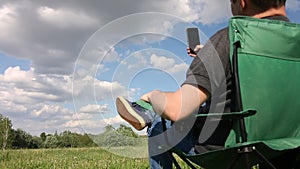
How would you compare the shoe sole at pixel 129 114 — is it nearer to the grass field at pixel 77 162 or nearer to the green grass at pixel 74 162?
the grass field at pixel 77 162

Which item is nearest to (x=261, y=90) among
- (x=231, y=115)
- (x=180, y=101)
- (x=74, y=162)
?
(x=231, y=115)

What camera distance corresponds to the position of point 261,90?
2.03m

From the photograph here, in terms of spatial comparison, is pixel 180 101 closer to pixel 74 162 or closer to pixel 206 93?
pixel 206 93

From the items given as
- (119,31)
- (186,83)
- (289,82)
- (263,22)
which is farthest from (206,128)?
(119,31)

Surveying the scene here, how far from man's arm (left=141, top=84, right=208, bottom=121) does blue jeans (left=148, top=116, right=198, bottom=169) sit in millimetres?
396

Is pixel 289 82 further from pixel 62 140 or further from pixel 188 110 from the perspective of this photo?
pixel 62 140

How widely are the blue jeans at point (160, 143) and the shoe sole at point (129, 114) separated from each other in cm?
25

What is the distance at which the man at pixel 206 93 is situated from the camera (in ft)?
6.43

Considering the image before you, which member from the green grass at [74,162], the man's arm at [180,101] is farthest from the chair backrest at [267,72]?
the green grass at [74,162]

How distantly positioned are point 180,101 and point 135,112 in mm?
312

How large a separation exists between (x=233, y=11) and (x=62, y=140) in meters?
62.1

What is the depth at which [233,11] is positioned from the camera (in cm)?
238

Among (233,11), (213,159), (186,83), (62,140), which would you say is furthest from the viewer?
(62,140)

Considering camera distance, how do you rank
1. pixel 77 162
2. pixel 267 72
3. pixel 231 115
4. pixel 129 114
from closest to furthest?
1. pixel 231 115
2. pixel 267 72
3. pixel 129 114
4. pixel 77 162
